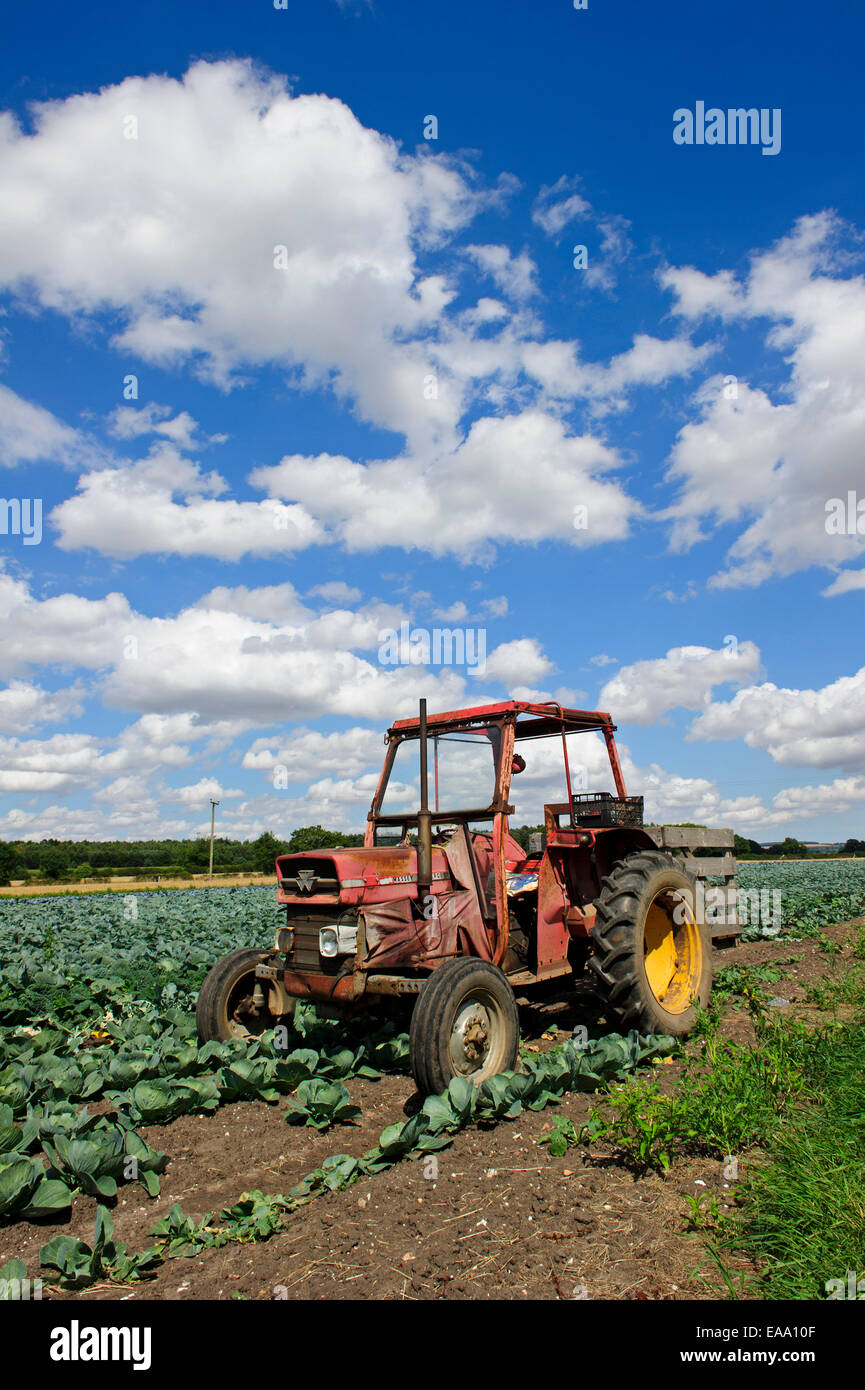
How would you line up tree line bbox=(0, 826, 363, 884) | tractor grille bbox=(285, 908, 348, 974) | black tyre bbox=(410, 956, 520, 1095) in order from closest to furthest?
black tyre bbox=(410, 956, 520, 1095), tractor grille bbox=(285, 908, 348, 974), tree line bbox=(0, 826, 363, 884)

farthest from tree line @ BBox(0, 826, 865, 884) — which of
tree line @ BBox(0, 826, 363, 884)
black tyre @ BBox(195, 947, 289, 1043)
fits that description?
black tyre @ BBox(195, 947, 289, 1043)

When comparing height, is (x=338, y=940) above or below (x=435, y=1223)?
above

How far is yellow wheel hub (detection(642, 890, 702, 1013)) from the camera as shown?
684 centimetres

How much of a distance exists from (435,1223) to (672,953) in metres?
4.31

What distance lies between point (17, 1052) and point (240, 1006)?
204 cm

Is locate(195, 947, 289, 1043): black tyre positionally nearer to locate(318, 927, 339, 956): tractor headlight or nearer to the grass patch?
locate(318, 927, 339, 956): tractor headlight

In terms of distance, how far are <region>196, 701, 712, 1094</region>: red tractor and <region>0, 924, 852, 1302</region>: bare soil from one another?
0.79m

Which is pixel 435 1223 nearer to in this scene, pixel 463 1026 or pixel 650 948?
pixel 463 1026

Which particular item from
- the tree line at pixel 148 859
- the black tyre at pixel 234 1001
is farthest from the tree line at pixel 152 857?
the black tyre at pixel 234 1001

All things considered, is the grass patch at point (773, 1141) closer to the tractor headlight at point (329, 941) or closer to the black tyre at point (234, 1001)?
Result: the tractor headlight at point (329, 941)

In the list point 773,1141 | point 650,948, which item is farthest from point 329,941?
point 650,948

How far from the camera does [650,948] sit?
6.94 m
